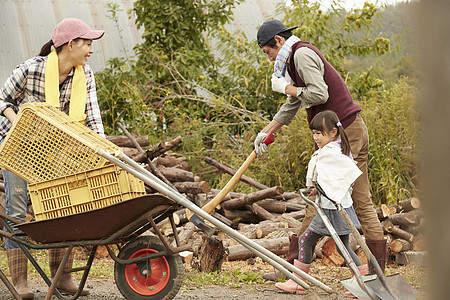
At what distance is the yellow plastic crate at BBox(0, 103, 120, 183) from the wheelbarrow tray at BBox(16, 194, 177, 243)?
0.24 metres

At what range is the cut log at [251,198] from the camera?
532 cm

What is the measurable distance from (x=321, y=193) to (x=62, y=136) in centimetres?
141

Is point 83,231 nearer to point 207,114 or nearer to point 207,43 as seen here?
point 207,114

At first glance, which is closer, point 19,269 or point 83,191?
point 83,191

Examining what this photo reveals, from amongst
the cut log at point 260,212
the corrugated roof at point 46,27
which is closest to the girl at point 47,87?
the cut log at point 260,212

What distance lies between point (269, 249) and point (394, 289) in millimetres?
1695

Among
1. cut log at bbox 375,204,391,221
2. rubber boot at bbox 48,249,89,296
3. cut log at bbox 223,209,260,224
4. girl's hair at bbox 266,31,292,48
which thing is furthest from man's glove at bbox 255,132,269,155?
cut log at bbox 223,209,260,224

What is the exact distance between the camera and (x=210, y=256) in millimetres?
4316

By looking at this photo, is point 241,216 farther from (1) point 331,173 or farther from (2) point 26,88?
(2) point 26,88

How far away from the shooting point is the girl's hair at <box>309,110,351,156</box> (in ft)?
10.9

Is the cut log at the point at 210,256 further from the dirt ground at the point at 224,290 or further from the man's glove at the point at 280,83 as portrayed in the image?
the man's glove at the point at 280,83

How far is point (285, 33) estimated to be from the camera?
367 centimetres

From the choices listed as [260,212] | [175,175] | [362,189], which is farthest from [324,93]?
[175,175]

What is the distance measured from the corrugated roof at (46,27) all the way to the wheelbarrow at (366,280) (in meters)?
6.88
